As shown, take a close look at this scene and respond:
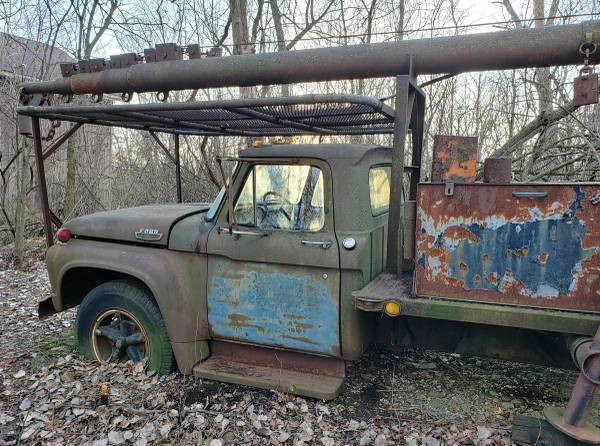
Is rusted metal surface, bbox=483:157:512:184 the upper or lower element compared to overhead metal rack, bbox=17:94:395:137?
lower

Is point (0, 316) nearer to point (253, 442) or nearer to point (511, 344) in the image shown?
point (253, 442)

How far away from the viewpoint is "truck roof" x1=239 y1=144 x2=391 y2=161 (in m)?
3.36

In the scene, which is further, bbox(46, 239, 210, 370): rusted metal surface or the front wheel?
the front wheel

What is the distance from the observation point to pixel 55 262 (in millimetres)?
4105

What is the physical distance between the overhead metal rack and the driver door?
0.49 m

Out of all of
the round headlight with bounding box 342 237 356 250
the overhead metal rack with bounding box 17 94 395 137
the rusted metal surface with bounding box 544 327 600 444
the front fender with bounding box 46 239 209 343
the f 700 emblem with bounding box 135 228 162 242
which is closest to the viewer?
the rusted metal surface with bounding box 544 327 600 444

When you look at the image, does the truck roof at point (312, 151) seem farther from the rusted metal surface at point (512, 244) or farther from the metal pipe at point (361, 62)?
the rusted metal surface at point (512, 244)

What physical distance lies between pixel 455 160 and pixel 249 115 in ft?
5.19

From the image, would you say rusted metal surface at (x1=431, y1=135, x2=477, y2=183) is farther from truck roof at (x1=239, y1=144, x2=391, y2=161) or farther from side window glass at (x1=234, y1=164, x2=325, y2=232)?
side window glass at (x1=234, y1=164, x2=325, y2=232)

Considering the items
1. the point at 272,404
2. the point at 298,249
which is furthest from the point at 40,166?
the point at 272,404

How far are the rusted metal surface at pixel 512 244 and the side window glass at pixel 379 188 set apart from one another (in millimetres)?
777

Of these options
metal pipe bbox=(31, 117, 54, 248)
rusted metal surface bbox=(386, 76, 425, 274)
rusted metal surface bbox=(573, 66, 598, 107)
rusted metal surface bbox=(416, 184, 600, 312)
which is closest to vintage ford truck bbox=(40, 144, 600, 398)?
rusted metal surface bbox=(416, 184, 600, 312)

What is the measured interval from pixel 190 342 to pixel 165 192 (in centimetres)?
709

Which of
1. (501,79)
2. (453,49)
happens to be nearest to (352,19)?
(501,79)
